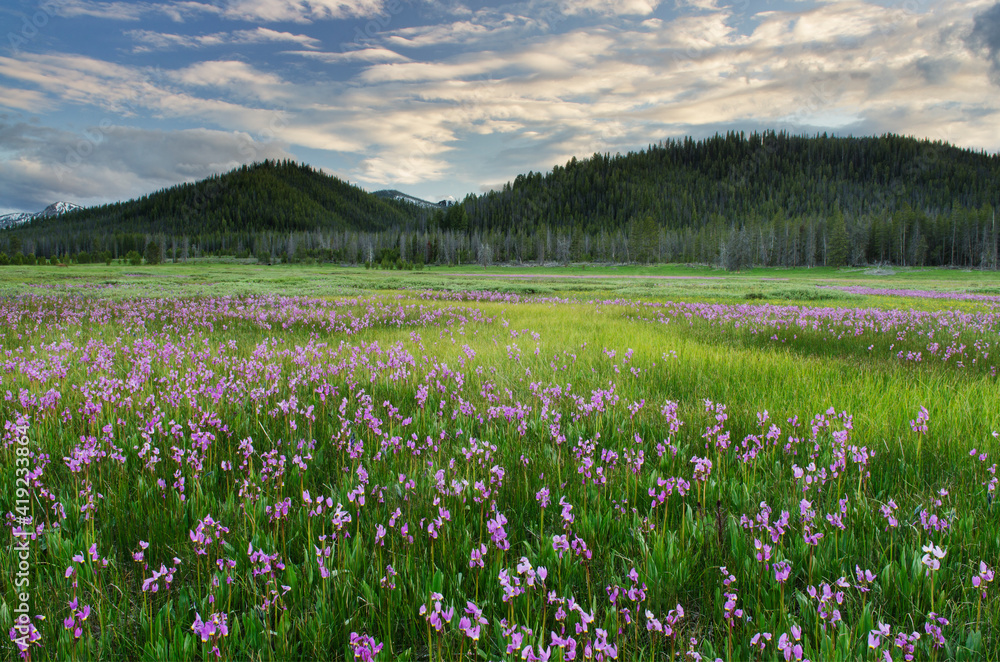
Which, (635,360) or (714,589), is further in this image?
(635,360)

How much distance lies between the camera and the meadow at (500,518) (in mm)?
2014

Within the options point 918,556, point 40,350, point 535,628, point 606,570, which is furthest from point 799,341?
point 40,350

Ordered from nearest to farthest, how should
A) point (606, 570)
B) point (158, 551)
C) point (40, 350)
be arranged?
point (606, 570), point (158, 551), point (40, 350)

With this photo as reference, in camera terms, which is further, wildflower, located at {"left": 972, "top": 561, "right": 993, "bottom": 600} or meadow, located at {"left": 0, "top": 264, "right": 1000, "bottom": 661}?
meadow, located at {"left": 0, "top": 264, "right": 1000, "bottom": 661}

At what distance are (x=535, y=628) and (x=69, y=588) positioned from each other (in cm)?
235

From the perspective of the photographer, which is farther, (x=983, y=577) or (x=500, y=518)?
(x=500, y=518)

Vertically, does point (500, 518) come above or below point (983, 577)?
above

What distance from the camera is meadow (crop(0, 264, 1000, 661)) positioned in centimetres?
201

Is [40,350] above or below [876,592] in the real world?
above

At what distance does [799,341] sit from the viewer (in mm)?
10094

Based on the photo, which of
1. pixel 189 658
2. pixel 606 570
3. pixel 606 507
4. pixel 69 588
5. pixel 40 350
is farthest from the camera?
pixel 40 350

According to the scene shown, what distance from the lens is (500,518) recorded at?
7.17 feet

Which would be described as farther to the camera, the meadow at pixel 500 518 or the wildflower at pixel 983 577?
the meadow at pixel 500 518

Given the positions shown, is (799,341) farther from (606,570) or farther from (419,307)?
(419,307)
